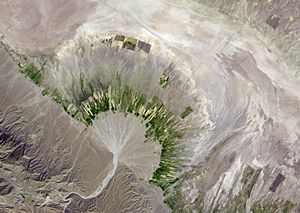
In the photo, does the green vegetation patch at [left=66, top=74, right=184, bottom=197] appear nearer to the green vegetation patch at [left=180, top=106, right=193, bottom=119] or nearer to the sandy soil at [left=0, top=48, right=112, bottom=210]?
the green vegetation patch at [left=180, top=106, right=193, bottom=119]

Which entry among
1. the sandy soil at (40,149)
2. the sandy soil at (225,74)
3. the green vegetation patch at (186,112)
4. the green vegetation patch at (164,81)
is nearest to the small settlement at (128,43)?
the sandy soil at (225,74)

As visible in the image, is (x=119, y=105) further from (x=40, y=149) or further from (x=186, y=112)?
(x=40, y=149)

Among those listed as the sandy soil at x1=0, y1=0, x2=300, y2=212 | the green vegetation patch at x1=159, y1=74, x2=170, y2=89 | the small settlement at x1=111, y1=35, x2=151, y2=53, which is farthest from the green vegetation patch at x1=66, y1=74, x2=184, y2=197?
the small settlement at x1=111, y1=35, x2=151, y2=53

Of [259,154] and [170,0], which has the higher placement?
[170,0]

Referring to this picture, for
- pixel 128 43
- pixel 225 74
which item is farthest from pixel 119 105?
pixel 225 74

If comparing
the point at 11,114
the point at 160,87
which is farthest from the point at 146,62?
the point at 11,114

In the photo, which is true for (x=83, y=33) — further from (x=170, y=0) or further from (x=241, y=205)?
(x=241, y=205)

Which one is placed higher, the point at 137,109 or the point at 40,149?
the point at 137,109

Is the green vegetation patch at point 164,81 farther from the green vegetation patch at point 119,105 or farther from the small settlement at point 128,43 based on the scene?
the small settlement at point 128,43

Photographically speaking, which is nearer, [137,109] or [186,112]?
[186,112]
